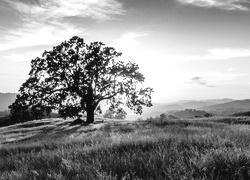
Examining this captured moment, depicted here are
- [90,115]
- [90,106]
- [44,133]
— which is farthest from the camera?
[90,115]

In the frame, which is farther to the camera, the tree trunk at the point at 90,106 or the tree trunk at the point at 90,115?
the tree trunk at the point at 90,115

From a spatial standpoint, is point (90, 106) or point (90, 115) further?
point (90, 115)

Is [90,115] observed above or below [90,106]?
below

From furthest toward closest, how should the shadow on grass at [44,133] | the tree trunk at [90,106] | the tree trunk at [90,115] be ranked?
the tree trunk at [90,115], the tree trunk at [90,106], the shadow on grass at [44,133]

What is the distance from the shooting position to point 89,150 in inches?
196

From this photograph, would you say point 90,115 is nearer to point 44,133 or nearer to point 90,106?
point 90,106

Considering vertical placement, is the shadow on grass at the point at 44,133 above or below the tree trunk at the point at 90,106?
below

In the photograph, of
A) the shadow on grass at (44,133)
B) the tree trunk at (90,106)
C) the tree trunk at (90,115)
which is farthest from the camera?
the tree trunk at (90,115)

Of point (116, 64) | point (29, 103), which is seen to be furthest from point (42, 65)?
point (116, 64)

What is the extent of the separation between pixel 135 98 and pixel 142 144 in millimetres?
35052

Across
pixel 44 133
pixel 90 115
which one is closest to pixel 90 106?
pixel 90 115

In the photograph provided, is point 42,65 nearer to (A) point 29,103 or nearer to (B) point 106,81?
(A) point 29,103

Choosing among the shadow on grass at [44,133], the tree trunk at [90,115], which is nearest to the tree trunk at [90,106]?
the tree trunk at [90,115]

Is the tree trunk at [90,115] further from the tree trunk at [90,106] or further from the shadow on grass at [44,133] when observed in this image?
the shadow on grass at [44,133]
